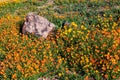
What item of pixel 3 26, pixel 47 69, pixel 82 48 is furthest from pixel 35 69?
pixel 3 26

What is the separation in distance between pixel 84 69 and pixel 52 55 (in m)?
1.84

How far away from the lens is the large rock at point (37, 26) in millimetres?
14250

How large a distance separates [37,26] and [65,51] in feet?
8.31

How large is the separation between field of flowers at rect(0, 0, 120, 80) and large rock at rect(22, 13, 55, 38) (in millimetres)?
265

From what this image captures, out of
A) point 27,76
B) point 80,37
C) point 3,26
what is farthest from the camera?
point 3,26

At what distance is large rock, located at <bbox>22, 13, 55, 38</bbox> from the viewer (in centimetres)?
1425

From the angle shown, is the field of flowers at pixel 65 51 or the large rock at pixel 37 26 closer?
the field of flowers at pixel 65 51

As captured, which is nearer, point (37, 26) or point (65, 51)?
point (65, 51)

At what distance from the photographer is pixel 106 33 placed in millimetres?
12242

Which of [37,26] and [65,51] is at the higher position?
[37,26]

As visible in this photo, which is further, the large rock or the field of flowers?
the large rock

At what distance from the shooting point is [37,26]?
1459 centimetres

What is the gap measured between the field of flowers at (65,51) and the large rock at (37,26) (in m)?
0.26

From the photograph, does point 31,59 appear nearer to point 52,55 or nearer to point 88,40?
point 52,55
